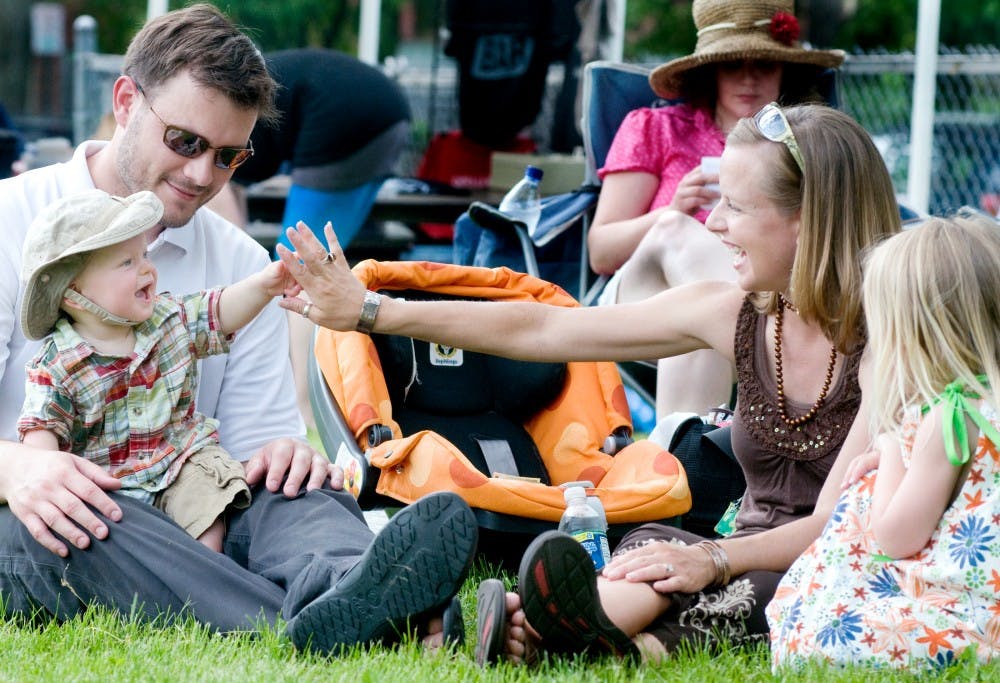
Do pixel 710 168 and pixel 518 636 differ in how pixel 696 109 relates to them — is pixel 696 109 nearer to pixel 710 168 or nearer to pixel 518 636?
pixel 710 168

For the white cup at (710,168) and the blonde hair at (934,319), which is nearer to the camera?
the blonde hair at (934,319)

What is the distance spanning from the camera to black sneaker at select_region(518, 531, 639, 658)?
256 cm

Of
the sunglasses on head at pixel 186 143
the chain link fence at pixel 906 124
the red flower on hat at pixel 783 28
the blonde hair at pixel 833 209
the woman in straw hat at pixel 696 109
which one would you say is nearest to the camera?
the blonde hair at pixel 833 209

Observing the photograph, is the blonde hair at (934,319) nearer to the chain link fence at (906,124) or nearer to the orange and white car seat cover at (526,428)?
the orange and white car seat cover at (526,428)

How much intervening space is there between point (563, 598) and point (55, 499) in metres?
1.08

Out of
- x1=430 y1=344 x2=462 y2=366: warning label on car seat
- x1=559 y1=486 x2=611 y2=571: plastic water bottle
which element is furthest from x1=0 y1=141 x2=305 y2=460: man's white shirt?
x1=559 y1=486 x2=611 y2=571: plastic water bottle

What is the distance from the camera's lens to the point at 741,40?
203 inches

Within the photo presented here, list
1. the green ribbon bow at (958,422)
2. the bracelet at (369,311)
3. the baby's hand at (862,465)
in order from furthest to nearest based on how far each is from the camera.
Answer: the bracelet at (369,311), the baby's hand at (862,465), the green ribbon bow at (958,422)

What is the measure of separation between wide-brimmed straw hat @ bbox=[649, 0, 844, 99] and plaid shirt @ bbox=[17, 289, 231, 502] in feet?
8.26

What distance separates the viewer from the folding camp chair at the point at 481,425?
3.42m

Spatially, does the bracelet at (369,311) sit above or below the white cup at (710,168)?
below

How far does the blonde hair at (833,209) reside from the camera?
3006mm

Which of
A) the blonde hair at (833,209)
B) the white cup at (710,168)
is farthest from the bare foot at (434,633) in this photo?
the white cup at (710,168)

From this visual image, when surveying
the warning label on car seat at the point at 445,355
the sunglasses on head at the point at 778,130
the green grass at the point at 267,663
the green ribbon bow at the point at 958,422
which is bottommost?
the green grass at the point at 267,663
